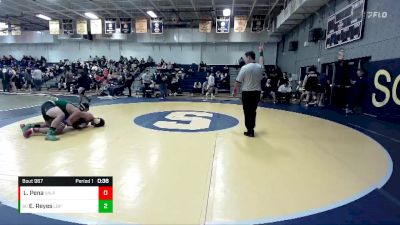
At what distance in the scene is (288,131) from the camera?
5617 millimetres

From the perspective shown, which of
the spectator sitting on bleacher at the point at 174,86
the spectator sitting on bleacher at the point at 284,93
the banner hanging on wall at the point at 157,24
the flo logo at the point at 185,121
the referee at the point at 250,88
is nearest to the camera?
the referee at the point at 250,88

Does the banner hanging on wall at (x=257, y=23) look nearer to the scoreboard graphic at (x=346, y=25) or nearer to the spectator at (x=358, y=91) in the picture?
the scoreboard graphic at (x=346, y=25)

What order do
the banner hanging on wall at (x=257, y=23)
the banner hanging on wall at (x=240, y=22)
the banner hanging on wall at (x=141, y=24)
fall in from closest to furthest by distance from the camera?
1. the banner hanging on wall at (x=257, y=23)
2. the banner hanging on wall at (x=240, y=22)
3. the banner hanging on wall at (x=141, y=24)

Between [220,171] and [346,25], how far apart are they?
8701 mm

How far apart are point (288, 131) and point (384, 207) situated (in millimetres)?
3235

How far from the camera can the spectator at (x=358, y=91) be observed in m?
8.27

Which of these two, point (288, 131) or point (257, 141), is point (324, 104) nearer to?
point (288, 131)

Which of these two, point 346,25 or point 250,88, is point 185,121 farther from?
point 346,25

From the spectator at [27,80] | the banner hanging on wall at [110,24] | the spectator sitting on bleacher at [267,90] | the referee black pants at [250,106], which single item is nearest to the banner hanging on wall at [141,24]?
the banner hanging on wall at [110,24]

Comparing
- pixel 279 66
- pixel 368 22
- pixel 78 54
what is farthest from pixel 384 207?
pixel 78 54

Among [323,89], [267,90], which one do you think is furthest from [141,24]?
[323,89]

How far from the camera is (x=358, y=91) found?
8.48m

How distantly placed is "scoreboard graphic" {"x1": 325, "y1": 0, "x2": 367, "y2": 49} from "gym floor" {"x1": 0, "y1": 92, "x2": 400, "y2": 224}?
14.2 feet

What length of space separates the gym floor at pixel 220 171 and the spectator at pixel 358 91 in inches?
115
